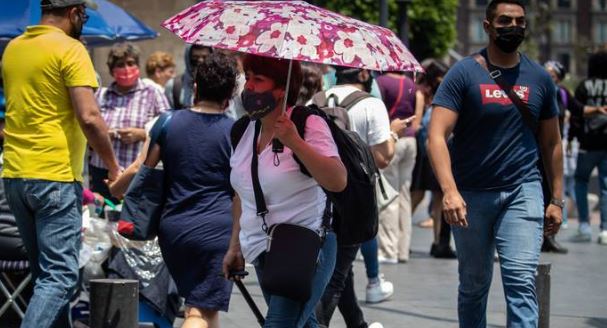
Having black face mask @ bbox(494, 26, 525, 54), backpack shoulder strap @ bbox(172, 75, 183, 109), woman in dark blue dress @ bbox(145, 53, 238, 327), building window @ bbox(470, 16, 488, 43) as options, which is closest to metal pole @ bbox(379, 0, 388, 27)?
backpack shoulder strap @ bbox(172, 75, 183, 109)

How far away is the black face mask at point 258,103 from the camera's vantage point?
4949mm

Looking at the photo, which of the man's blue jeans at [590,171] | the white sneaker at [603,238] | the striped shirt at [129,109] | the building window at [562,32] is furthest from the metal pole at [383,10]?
the building window at [562,32]

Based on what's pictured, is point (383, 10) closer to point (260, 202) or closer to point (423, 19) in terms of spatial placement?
point (260, 202)

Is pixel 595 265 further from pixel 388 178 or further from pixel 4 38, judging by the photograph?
pixel 4 38

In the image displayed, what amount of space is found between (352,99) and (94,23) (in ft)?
9.74

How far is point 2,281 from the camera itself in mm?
7793

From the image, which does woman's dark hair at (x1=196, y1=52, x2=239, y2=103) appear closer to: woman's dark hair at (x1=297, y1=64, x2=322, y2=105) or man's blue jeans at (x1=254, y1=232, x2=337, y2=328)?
woman's dark hair at (x1=297, y1=64, x2=322, y2=105)

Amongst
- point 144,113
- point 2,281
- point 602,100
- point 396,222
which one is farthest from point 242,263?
point 602,100

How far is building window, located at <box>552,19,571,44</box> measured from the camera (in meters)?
109

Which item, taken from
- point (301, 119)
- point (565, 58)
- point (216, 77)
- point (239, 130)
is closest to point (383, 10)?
point (216, 77)

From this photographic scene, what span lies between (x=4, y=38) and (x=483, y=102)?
13.6 feet

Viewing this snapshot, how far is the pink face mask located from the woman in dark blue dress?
2.97 meters

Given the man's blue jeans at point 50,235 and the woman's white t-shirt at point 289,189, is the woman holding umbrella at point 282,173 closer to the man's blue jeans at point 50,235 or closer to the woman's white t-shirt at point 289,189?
the woman's white t-shirt at point 289,189

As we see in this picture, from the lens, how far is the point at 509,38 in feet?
20.5
